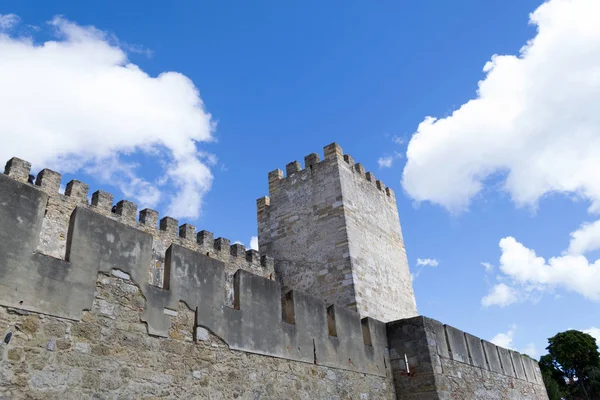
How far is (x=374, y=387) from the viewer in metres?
6.99

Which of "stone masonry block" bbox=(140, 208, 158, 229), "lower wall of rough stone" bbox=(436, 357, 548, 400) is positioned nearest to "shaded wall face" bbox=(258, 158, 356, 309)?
"stone masonry block" bbox=(140, 208, 158, 229)

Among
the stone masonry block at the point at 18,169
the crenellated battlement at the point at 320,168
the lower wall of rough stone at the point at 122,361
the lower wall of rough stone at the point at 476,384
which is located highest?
the crenellated battlement at the point at 320,168

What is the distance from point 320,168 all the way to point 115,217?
6.25 metres

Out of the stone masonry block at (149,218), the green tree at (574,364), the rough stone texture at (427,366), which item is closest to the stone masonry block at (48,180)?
the stone masonry block at (149,218)

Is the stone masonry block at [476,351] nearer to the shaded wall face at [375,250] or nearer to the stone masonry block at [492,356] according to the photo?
the stone masonry block at [492,356]

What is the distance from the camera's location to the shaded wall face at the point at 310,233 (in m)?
14.3

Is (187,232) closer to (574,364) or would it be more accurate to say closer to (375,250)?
(375,250)

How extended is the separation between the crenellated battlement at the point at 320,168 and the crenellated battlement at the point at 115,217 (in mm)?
2533

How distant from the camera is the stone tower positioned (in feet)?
46.9

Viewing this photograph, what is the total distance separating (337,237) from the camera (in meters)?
14.6

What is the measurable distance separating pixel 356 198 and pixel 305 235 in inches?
76.5

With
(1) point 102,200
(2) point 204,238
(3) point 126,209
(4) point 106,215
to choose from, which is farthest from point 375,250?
(1) point 102,200

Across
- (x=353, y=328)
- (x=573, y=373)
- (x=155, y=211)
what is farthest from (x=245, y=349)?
(x=573, y=373)

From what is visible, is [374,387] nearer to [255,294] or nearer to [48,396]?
[255,294]
